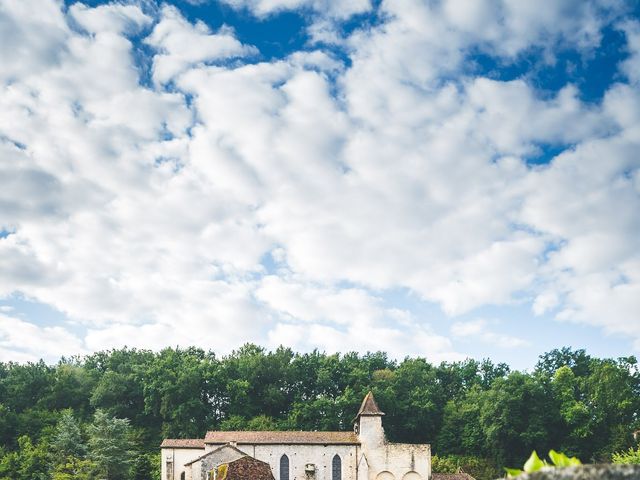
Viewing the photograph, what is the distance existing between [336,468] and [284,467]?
5.00 metres

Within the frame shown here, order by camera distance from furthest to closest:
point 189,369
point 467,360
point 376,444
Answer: point 467,360
point 189,369
point 376,444

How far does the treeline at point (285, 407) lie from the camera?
6512 centimetres

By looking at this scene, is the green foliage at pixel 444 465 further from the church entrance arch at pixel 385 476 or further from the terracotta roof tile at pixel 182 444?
the terracotta roof tile at pixel 182 444

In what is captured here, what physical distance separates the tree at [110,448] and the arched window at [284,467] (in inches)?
623

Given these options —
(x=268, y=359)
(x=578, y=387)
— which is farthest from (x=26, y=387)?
(x=578, y=387)

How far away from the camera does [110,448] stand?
60.2m

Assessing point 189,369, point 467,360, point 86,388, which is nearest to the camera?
point 189,369

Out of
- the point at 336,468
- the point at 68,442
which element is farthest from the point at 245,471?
the point at 68,442

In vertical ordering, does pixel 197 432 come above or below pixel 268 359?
below

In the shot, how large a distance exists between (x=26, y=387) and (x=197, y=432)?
2481 centimetres

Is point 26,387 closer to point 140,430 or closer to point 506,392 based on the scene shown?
point 140,430

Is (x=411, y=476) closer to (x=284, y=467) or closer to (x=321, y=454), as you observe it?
(x=321, y=454)

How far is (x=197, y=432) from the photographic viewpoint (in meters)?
71.6

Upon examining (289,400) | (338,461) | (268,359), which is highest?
(268,359)
